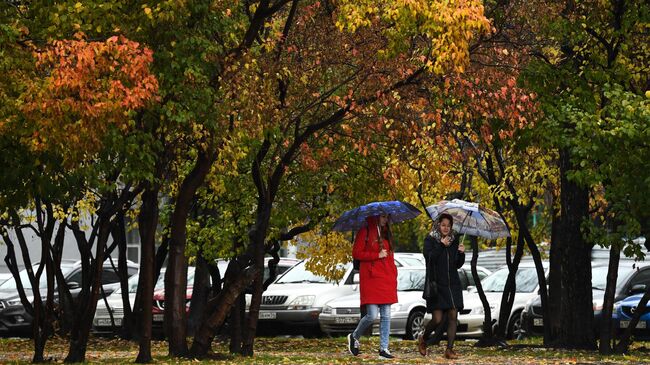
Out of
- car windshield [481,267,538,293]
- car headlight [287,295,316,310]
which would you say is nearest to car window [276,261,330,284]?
car headlight [287,295,316,310]

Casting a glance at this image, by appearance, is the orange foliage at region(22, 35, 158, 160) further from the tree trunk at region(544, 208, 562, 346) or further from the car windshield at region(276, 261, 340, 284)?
the car windshield at region(276, 261, 340, 284)

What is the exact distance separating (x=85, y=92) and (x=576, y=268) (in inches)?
319

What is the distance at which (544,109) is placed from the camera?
17562mm

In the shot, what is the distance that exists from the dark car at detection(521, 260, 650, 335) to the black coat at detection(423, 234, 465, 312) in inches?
238

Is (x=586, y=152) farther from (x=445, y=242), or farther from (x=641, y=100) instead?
(x=445, y=242)

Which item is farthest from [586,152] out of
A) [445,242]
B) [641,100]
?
[445,242]

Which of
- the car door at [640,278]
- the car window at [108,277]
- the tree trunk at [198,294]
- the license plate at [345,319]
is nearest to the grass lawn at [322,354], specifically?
the license plate at [345,319]

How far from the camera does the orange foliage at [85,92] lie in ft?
43.4

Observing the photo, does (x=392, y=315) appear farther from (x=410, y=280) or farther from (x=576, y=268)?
(x=576, y=268)

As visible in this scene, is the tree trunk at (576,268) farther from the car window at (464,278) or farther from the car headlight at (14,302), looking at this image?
the car headlight at (14,302)

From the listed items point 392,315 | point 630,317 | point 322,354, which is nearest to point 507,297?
point 630,317

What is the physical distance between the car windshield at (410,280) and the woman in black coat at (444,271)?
9.39 metres

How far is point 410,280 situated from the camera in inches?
1083

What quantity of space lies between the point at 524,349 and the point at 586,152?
4.46 m
